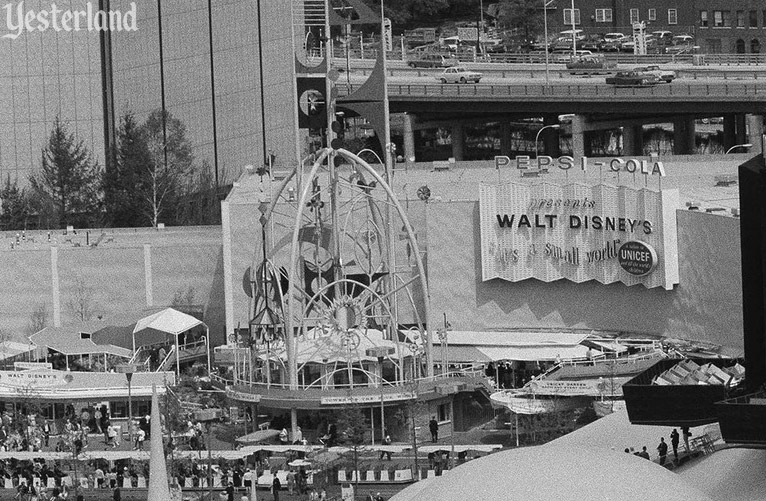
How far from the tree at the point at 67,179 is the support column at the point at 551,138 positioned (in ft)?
118

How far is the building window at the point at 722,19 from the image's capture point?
179 meters

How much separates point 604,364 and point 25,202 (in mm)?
45359

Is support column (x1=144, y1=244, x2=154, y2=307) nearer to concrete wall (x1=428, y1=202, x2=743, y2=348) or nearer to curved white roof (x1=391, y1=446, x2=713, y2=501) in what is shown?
concrete wall (x1=428, y1=202, x2=743, y2=348)

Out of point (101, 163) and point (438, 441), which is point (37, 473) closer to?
point (438, 441)

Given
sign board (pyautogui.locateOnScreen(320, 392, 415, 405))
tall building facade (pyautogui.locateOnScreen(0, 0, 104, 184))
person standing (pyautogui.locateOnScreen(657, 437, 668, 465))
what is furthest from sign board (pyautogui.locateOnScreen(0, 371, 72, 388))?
person standing (pyautogui.locateOnScreen(657, 437, 668, 465))

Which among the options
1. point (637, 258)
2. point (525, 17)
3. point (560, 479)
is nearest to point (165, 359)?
point (637, 258)

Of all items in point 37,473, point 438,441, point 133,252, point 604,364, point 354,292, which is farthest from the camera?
point 133,252

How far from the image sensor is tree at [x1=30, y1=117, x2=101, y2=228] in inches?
4220

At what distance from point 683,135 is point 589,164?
159ft

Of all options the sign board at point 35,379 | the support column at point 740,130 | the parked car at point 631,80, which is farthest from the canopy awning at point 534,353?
the support column at point 740,130

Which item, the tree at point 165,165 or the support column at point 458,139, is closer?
the tree at point 165,165

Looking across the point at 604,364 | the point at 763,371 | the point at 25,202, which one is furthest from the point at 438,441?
the point at 25,202

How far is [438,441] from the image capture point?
212 ft

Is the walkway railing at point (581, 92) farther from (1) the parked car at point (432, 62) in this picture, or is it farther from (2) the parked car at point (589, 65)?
(1) the parked car at point (432, 62)
